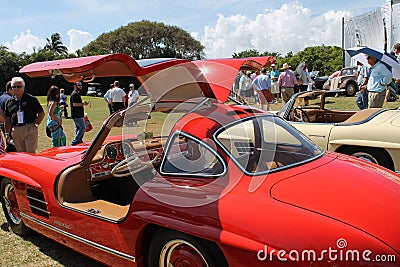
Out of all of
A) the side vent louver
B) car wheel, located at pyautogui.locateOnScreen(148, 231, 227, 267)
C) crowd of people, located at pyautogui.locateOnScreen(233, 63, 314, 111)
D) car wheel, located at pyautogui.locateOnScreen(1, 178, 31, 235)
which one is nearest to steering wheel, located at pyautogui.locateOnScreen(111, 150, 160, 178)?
the side vent louver

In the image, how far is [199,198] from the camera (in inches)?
97.3

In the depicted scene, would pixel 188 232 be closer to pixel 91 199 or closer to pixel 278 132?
pixel 278 132

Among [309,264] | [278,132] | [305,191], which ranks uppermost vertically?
[278,132]

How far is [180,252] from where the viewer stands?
2.51 metres

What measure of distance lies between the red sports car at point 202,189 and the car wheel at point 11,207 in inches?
1.8

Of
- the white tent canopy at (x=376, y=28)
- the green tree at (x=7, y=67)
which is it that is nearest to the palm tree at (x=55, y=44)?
the green tree at (x=7, y=67)

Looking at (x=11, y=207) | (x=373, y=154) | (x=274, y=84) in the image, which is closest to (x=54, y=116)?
(x=11, y=207)

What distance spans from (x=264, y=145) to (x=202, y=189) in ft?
2.43

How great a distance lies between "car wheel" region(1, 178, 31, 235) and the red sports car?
0.15 feet

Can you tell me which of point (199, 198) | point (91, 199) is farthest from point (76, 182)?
point (199, 198)

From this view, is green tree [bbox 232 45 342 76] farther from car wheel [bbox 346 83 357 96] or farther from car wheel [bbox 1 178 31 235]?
car wheel [bbox 1 178 31 235]

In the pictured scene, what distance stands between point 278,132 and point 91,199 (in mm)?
1844

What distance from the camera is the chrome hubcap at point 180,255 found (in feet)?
7.95

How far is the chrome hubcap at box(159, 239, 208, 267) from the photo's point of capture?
2424mm
